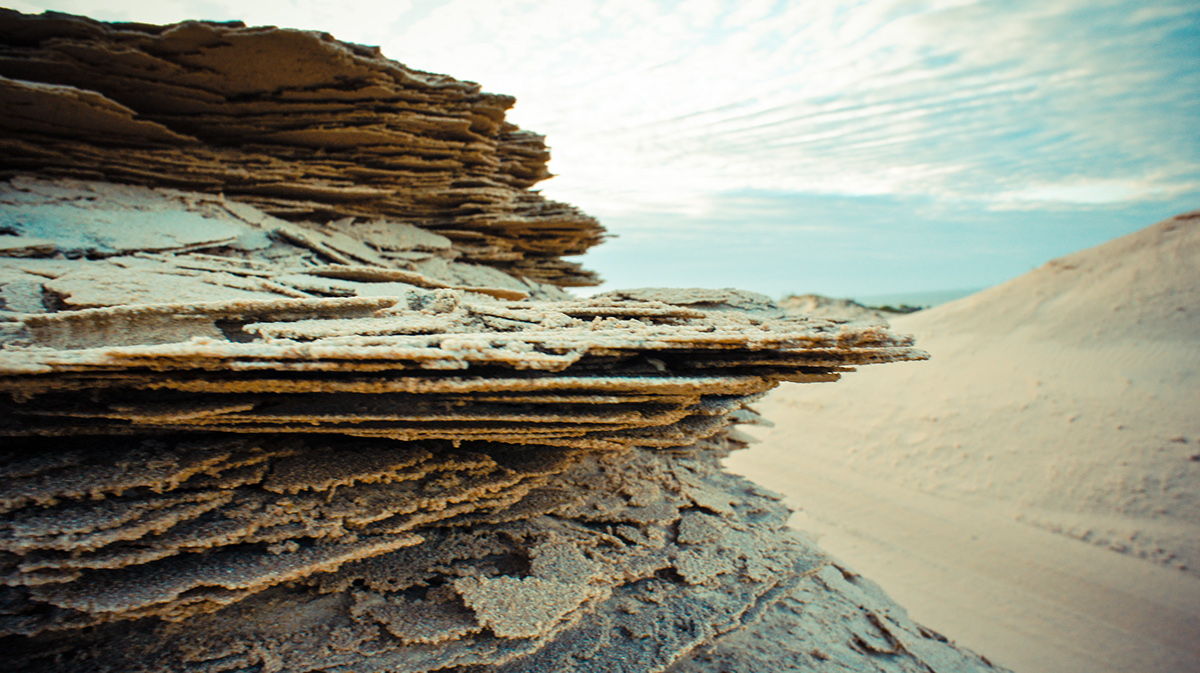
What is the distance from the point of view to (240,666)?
1.52m

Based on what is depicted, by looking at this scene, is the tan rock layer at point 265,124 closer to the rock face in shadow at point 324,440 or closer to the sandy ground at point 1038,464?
the rock face in shadow at point 324,440

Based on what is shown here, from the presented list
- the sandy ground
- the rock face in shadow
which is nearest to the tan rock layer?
the rock face in shadow

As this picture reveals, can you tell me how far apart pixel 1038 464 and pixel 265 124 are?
7425mm

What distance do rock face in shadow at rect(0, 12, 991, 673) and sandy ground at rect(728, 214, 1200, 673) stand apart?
6.36ft

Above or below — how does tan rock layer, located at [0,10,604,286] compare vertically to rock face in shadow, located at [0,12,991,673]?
above

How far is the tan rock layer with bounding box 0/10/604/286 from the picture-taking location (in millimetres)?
2842

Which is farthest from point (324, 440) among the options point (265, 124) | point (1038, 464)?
Answer: point (1038, 464)

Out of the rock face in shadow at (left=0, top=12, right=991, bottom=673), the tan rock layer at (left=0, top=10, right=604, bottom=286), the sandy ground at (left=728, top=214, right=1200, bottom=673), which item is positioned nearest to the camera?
the rock face in shadow at (left=0, top=12, right=991, bottom=673)

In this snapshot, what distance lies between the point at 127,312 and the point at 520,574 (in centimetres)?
151

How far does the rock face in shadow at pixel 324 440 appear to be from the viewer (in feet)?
4.45

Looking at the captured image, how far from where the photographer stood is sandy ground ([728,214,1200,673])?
391 centimetres

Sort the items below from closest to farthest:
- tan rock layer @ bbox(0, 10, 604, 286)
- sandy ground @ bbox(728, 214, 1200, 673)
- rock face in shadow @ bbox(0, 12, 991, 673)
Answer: rock face in shadow @ bbox(0, 12, 991, 673), tan rock layer @ bbox(0, 10, 604, 286), sandy ground @ bbox(728, 214, 1200, 673)

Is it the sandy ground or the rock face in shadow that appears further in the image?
the sandy ground

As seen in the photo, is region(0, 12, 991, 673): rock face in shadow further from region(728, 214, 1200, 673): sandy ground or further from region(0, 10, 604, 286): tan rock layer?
region(728, 214, 1200, 673): sandy ground
